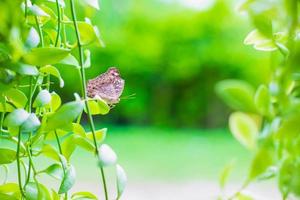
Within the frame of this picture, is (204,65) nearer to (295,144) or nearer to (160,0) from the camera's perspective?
(160,0)

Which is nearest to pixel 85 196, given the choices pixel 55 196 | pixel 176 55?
pixel 55 196

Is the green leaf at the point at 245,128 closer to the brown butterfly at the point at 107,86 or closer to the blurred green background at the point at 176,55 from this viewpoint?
the brown butterfly at the point at 107,86

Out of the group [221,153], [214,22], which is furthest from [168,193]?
[214,22]

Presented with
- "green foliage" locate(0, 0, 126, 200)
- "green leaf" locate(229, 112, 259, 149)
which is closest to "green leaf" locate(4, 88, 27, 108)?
"green foliage" locate(0, 0, 126, 200)

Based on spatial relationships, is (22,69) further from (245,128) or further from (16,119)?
(245,128)

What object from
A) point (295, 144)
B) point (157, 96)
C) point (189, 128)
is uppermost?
point (295, 144)
